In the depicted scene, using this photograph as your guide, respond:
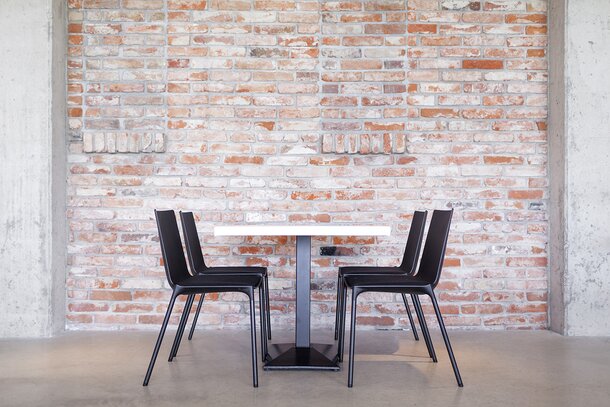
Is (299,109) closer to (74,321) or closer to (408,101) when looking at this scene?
(408,101)

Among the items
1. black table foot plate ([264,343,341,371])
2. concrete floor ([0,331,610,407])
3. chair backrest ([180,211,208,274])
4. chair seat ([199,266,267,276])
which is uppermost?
chair backrest ([180,211,208,274])

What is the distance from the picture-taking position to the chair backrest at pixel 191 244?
3428 mm

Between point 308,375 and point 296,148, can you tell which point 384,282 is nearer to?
point 308,375

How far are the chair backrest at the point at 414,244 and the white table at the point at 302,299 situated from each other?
35cm

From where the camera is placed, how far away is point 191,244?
3.52 m

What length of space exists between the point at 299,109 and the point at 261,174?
492mm

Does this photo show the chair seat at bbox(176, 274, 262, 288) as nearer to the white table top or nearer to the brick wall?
the white table top

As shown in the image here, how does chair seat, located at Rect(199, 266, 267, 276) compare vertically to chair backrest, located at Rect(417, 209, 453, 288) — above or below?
below

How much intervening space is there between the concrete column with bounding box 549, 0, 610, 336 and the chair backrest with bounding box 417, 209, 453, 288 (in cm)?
121

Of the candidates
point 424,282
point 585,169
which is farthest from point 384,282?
point 585,169

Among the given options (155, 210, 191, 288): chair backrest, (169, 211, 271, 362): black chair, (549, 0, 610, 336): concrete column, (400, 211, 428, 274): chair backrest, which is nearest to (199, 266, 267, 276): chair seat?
(169, 211, 271, 362): black chair

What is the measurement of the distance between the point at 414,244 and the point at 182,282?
4.25 feet

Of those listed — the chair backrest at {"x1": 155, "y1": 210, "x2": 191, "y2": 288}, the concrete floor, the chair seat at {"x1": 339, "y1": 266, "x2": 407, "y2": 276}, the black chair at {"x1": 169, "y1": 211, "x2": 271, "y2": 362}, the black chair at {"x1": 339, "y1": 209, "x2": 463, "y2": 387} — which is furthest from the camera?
the chair seat at {"x1": 339, "y1": 266, "x2": 407, "y2": 276}

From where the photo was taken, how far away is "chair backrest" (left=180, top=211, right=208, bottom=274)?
11.2 feet
